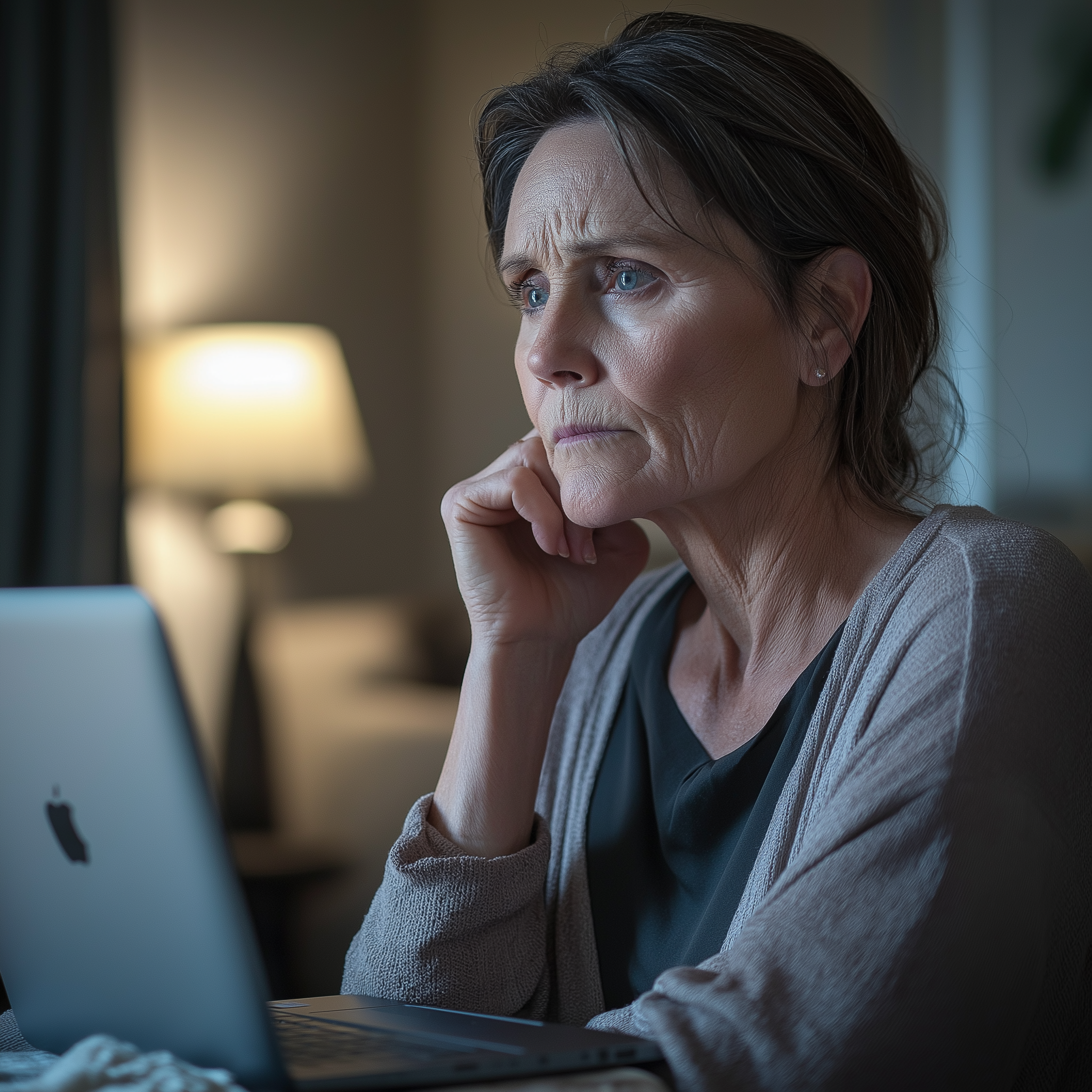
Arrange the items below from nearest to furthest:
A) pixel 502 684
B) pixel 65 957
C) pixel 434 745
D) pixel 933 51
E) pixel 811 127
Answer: pixel 65 957
pixel 811 127
pixel 502 684
pixel 434 745
pixel 933 51

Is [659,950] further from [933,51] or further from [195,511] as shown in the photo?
[933,51]

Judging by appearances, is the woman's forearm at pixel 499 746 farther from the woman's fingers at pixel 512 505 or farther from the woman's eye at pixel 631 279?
the woman's eye at pixel 631 279

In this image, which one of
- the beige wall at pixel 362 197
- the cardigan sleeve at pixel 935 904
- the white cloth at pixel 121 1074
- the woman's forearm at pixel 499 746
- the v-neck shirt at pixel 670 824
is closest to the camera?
the white cloth at pixel 121 1074

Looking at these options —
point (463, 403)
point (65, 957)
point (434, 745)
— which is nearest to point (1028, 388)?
point (463, 403)

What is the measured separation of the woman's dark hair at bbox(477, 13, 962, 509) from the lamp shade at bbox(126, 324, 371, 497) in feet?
5.81

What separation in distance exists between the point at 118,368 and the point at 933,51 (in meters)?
2.57

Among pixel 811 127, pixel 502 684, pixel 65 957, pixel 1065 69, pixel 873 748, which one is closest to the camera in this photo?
pixel 65 957

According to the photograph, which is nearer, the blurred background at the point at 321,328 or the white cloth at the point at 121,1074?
the white cloth at the point at 121,1074

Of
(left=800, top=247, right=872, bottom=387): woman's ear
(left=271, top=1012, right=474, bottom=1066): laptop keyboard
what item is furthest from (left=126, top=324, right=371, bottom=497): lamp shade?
(left=271, top=1012, right=474, bottom=1066): laptop keyboard

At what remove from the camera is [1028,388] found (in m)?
3.11

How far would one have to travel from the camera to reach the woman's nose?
110 centimetres

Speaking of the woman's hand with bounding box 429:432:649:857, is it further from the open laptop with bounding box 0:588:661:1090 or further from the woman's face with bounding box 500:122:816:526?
the open laptop with bounding box 0:588:661:1090

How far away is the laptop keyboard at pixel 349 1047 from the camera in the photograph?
0.66 m

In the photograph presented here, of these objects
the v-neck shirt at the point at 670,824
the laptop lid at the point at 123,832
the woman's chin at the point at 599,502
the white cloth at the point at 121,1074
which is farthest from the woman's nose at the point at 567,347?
the white cloth at the point at 121,1074
